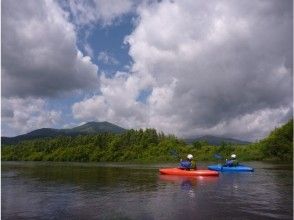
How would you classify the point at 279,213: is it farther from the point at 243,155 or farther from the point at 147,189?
the point at 243,155

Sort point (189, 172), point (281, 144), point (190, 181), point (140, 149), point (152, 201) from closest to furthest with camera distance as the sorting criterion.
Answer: point (152, 201) → point (190, 181) → point (189, 172) → point (281, 144) → point (140, 149)

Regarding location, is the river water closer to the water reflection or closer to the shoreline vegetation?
the water reflection

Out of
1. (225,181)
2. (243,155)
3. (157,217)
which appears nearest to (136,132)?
(243,155)

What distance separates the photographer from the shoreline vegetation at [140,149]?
334 feet

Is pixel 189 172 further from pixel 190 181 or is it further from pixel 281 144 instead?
pixel 281 144

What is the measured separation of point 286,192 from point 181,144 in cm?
10424

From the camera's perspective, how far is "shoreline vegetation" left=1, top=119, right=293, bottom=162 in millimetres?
101750

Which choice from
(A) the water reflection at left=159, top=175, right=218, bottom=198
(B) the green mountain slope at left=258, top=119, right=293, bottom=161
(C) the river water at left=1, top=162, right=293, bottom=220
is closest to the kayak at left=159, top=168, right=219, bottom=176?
(A) the water reflection at left=159, top=175, right=218, bottom=198

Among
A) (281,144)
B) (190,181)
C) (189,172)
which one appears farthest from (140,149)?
(190,181)

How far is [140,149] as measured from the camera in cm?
13412

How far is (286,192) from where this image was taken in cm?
3225

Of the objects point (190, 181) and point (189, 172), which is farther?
point (189, 172)

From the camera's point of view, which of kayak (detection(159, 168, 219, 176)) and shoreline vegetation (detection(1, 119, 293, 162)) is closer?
kayak (detection(159, 168, 219, 176))

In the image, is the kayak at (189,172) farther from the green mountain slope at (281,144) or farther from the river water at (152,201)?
the green mountain slope at (281,144)
